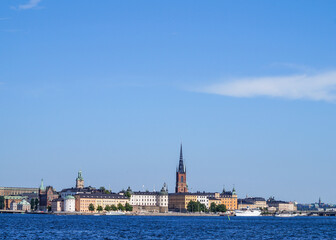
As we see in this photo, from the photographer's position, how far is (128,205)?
625ft

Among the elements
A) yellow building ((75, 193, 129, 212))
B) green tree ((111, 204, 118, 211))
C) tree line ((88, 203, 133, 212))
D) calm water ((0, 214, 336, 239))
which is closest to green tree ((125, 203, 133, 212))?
tree line ((88, 203, 133, 212))

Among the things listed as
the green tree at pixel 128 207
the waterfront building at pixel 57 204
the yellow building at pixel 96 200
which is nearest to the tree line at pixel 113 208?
the green tree at pixel 128 207

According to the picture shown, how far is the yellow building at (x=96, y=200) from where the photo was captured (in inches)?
7372

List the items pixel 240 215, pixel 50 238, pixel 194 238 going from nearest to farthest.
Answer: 1. pixel 50 238
2. pixel 194 238
3. pixel 240 215

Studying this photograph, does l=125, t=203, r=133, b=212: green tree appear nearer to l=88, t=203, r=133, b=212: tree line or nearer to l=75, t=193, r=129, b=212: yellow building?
l=88, t=203, r=133, b=212: tree line

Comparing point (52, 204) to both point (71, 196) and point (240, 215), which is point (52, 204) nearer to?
point (71, 196)

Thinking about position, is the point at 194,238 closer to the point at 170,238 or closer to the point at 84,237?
the point at 170,238

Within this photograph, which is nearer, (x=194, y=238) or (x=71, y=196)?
(x=194, y=238)

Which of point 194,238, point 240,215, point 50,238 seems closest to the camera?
point 50,238

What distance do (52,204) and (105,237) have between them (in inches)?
5444

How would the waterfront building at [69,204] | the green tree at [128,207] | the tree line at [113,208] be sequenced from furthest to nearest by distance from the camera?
the green tree at [128,207]
the waterfront building at [69,204]
the tree line at [113,208]

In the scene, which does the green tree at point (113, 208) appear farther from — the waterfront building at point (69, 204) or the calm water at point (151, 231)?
the calm water at point (151, 231)

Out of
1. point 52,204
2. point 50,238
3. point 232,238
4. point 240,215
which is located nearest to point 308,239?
point 232,238

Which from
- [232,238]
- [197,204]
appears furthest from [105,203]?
[232,238]
